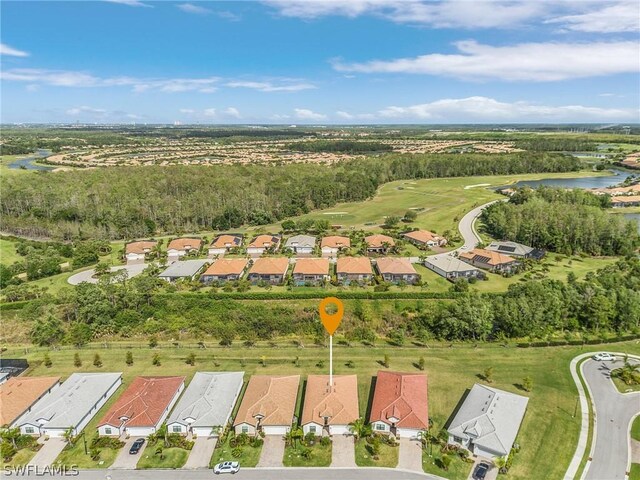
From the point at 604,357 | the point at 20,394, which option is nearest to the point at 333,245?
the point at 604,357

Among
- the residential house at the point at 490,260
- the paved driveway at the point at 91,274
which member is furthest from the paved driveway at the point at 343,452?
the paved driveway at the point at 91,274

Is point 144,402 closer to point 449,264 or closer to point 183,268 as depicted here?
point 183,268

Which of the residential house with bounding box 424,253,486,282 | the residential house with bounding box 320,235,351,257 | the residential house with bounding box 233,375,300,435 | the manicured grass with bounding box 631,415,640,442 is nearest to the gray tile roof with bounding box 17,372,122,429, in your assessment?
the residential house with bounding box 233,375,300,435

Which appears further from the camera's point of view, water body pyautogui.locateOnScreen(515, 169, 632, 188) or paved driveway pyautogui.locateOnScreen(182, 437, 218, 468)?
water body pyautogui.locateOnScreen(515, 169, 632, 188)

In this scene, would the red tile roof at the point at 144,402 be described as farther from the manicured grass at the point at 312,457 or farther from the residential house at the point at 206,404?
the manicured grass at the point at 312,457

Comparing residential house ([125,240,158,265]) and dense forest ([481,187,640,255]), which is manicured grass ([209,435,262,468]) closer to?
residential house ([125,240,158,265])

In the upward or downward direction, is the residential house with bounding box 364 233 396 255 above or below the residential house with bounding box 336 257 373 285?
above
